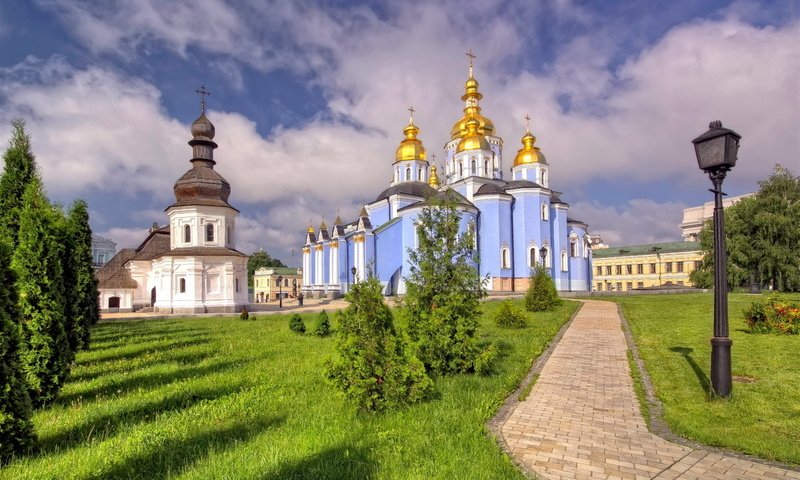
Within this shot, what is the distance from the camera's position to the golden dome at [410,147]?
151ft

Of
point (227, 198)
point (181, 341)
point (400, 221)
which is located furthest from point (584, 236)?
point (181, 341)

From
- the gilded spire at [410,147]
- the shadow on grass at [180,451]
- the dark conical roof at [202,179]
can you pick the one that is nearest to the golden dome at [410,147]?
the gilded spire at [410,147]

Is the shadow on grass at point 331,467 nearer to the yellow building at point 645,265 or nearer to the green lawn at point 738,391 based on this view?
the green lawn at point 738,391

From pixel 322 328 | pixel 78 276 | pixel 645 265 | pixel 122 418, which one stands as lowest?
pixel 322 328

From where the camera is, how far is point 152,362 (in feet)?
33.2

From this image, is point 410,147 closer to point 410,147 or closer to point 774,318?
point 410,147

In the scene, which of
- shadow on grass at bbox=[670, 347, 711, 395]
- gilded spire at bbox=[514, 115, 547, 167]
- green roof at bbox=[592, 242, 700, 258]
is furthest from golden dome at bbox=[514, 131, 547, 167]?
shadow on grass at bbox=[670, 347, 711, 395]

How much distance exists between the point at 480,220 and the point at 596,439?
33228 millimetres

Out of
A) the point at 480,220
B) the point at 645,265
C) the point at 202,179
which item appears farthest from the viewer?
the point at 645,265

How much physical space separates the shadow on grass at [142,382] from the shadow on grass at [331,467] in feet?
15.1

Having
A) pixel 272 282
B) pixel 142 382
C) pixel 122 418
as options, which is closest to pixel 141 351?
pixel 142 382

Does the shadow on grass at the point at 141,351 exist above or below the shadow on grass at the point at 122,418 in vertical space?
below

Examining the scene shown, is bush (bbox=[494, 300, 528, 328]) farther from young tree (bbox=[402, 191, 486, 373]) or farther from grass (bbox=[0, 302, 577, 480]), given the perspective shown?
young tree (bbox=[402, 191, 486, 373])

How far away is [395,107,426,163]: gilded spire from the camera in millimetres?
46094
